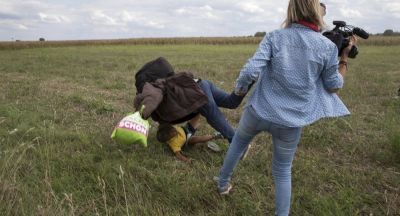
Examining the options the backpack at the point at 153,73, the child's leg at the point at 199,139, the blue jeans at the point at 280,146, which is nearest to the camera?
the blue jeans at the point at 280,146

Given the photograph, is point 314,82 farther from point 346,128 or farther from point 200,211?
point 346,128

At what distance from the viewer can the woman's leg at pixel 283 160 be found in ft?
10.4

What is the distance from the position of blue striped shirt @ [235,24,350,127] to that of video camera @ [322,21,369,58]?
260 millimetres

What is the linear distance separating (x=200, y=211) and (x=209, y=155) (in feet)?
4.47

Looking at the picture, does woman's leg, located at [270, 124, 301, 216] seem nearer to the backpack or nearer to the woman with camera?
the woman with camera

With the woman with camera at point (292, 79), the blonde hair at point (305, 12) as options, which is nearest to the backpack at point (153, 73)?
the woman with camera at point (292, 79)

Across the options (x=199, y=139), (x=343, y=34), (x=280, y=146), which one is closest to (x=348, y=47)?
(x=343, y=34)

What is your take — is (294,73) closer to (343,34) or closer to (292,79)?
(292,79)

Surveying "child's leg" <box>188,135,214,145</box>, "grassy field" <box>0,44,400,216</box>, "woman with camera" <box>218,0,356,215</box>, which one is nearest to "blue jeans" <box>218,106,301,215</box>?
"woman with camera" <box>218,0,356,215</box>

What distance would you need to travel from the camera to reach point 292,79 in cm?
306

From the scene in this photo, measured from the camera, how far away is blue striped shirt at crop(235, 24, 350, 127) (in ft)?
9.96

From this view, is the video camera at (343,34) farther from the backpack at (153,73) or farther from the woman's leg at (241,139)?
the backpack at (153,73)

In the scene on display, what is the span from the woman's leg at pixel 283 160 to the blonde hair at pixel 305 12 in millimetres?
810

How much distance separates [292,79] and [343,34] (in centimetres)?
71
